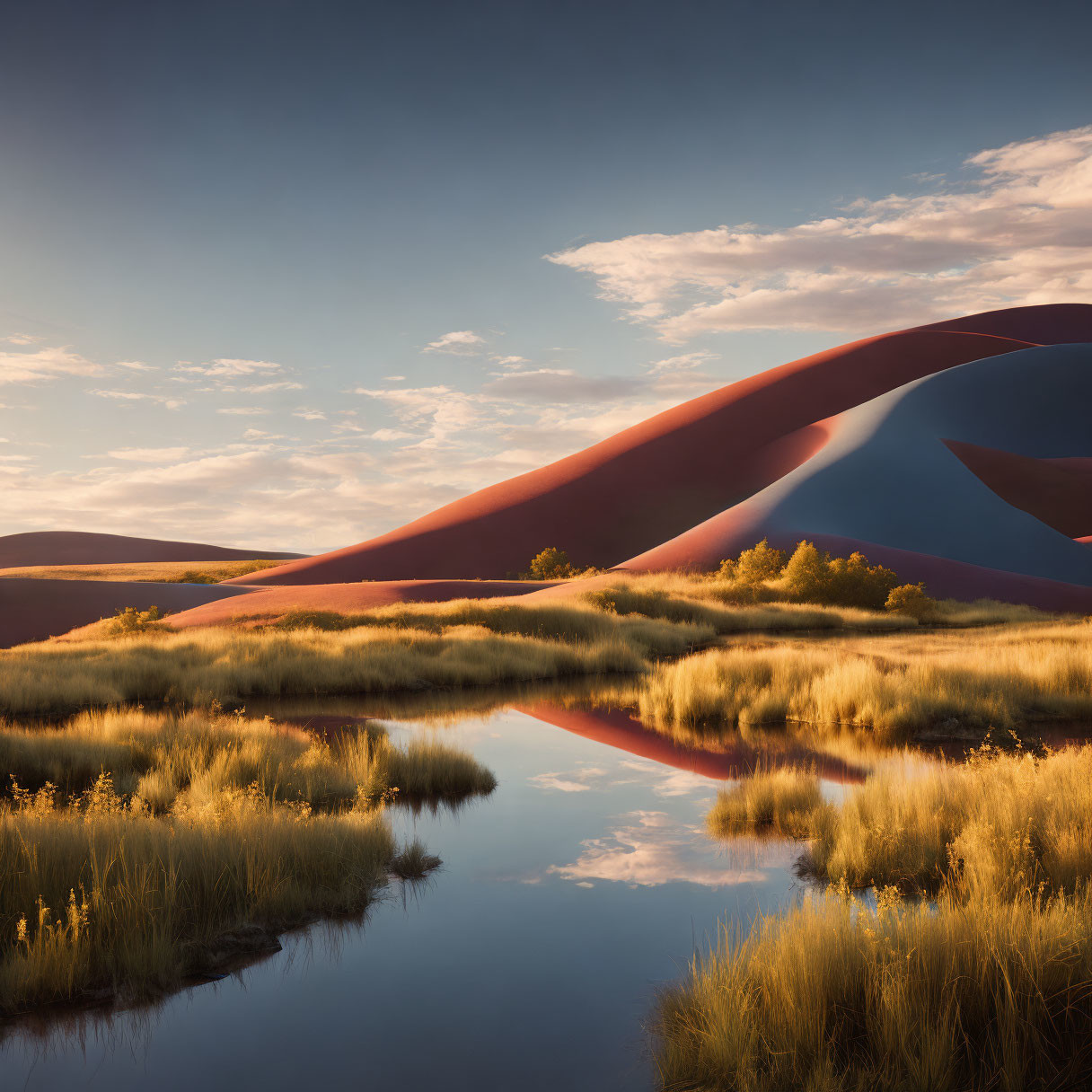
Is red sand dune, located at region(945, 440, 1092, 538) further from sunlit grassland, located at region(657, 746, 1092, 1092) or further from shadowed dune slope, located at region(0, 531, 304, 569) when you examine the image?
shadowed dune slope, located at region(0, 531, 304, 569)

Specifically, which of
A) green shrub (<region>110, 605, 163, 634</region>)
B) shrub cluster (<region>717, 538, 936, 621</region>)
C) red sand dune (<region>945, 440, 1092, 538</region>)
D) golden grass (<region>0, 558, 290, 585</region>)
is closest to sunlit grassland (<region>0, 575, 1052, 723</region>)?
green shrub (<region>110, 605, 163, 634</region>)

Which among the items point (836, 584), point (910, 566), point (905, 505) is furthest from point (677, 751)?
point (905, 505)

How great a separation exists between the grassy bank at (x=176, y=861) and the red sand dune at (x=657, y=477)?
5748cm

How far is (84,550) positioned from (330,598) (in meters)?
107

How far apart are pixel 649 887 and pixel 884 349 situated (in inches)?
3638

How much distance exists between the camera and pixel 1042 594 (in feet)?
128

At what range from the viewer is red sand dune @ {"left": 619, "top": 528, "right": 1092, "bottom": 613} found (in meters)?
38.9

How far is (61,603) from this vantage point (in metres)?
37.7

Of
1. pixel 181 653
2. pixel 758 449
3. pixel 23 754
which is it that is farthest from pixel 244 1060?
pixel 758 449

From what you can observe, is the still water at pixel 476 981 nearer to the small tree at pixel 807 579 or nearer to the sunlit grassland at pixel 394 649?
the sunlit grassland at pixel 394 649

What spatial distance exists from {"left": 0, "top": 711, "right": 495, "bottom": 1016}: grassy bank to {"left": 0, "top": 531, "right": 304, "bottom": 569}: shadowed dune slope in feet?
410

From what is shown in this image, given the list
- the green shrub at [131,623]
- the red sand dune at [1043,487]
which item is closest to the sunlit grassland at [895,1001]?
the green shrub at [131,623]

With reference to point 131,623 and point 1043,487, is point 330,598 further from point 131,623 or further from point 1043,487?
point 1043,487

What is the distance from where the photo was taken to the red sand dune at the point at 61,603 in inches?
1417
